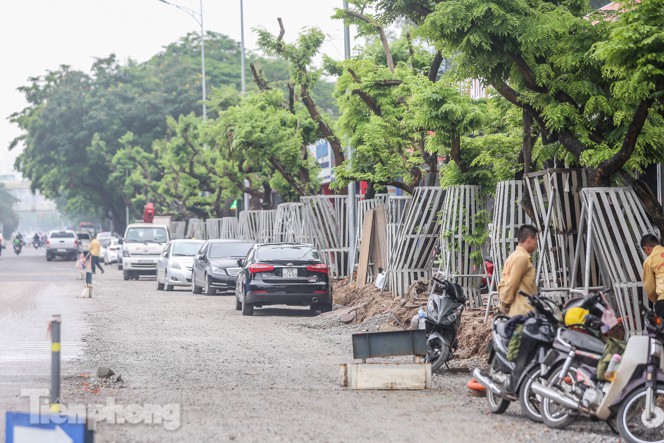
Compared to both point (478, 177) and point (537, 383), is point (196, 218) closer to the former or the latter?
point (478, 177)

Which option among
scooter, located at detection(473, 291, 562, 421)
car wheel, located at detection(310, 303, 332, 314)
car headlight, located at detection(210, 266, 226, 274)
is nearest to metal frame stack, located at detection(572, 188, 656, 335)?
scooter, located at detection(473, 291, 562, 421)

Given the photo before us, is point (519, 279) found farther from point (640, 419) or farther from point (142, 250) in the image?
point (142, 250)

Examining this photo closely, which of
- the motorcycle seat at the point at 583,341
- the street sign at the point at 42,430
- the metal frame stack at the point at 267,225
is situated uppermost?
the metal frame stack at the point at 267,225

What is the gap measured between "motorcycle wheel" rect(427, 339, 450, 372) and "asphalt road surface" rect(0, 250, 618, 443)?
0.25m

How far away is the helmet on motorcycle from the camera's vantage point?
10.5 meters

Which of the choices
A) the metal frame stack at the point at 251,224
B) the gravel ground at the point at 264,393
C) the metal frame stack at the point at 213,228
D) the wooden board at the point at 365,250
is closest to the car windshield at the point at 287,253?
the wooden board at the point at 365,250

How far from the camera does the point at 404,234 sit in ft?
79.7

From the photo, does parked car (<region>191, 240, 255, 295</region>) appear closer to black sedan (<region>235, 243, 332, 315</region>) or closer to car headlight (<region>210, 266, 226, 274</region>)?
car headlight (<region>210, 266, 226, 274</region>)

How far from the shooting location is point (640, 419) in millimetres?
9414

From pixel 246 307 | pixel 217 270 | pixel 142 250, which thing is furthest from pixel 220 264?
pixel 142 250

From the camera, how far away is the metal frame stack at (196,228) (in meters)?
63.8

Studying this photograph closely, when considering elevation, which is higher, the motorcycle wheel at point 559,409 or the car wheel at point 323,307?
the motorcycle wheel at point 559,409

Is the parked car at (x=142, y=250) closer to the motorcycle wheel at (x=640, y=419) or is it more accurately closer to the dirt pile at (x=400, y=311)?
the dirt pile at (x=400, y=311)

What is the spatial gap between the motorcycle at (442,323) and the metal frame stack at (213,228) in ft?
139
